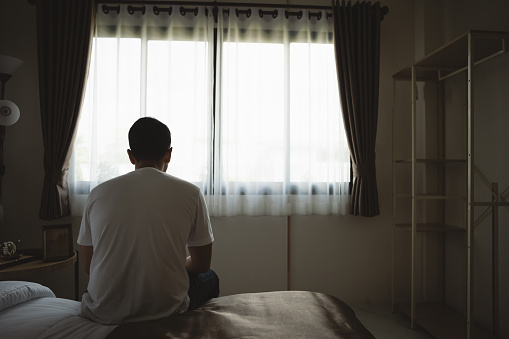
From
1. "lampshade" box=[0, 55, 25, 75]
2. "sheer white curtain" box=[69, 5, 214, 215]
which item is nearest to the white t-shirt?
"sheer white curtain" box=[69, 5, 214, 215]

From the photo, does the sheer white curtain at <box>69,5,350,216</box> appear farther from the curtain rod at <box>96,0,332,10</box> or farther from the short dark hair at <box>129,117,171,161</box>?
the short dark hair at <box>129,117,171,161</box>

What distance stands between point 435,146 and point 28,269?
10.00 feet

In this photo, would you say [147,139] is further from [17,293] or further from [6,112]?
[6,112]

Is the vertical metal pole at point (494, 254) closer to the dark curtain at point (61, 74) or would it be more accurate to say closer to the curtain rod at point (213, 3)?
the curtain rod at point (213, 3)

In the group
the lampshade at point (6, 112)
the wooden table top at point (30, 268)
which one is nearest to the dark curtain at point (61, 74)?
the lampshade at point (6, 112)

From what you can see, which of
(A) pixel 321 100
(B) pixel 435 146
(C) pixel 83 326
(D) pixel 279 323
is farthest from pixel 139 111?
(B) pixel 435 146

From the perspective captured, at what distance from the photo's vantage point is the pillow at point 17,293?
1.22 metres

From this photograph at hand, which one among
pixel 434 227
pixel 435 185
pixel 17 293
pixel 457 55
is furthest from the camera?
pixel 435 185

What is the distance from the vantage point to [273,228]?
2.87 meters

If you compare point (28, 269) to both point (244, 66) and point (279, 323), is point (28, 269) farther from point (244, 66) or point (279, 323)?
point (244, 66)

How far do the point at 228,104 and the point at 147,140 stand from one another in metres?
1.53

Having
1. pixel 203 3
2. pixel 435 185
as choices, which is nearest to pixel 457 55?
pixel 435 185

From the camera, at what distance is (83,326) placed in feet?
3.58

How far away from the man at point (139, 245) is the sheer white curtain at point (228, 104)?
1.50 m
